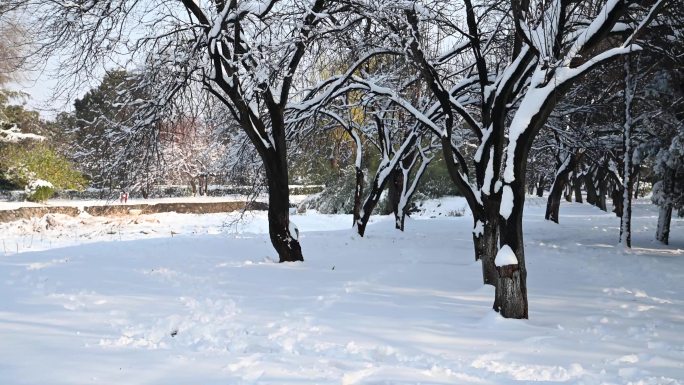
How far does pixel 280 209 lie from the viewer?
34.0 feet

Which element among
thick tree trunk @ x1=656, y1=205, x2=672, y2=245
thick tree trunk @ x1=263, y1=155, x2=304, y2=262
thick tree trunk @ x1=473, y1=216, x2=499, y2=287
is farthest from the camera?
thick tree trunk @ x1=656, y1=205, x2=672, y2=245

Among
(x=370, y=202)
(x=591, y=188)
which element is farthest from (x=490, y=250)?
(x=591, y=188)

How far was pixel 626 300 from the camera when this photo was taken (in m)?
7.88

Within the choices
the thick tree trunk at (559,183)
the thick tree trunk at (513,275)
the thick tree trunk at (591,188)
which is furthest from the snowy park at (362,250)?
the thick tree trunk at (591,188)

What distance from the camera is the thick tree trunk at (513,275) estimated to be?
6273 mm

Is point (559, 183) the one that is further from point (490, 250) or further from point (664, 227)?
point (490, 250)

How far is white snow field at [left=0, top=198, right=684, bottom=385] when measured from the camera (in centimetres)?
430

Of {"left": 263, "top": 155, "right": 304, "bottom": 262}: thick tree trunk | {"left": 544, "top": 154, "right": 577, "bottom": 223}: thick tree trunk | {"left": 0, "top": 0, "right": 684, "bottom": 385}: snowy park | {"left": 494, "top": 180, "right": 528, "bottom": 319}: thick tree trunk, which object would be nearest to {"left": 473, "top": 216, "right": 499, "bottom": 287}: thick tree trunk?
{"left": 0, "top": 0, "right": 684, "bottom": 385}: snowy park

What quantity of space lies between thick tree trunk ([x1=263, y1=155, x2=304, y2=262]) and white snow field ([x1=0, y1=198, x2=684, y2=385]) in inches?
20.5

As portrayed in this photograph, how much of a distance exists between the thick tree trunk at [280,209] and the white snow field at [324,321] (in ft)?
1.70

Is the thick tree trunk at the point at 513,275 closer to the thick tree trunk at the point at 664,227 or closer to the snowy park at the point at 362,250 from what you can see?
the snowy park at the point at 362,250

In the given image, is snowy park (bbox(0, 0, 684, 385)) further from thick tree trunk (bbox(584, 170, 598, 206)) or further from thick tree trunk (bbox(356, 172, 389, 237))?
thick tree trunk (bbox(584, 170, 598, 206))

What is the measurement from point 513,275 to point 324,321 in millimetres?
2159

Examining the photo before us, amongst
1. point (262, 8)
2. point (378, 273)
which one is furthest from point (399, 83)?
point (378, 273)
